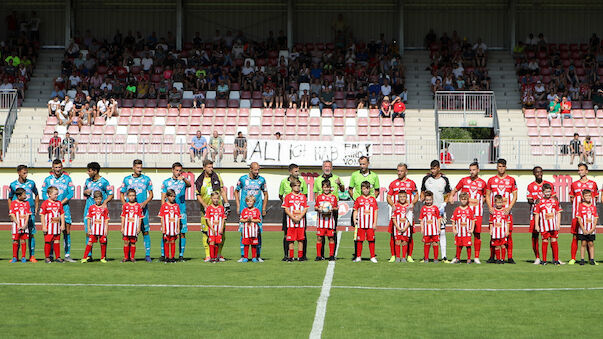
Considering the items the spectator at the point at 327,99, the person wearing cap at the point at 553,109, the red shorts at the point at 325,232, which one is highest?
the spectator at the point at 327,99

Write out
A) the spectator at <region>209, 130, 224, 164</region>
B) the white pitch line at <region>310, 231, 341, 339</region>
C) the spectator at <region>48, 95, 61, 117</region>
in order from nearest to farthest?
the white pitch line at <region>310, 231, 341, 339</region> → the spectator at <region>209, 130, 224, 164</region> → the spectator at <region>48, 95, 61, 117</region>

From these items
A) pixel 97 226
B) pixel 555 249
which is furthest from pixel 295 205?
pixel 555 249

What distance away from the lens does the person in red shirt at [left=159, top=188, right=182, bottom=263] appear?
16312mm

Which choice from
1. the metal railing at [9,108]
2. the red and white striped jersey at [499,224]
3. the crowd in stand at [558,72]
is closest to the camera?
the red and white striped jersey at [499,224]

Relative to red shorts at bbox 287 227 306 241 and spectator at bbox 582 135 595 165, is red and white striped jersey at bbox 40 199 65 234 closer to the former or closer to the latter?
red shorts at bbox 287 227 306 241

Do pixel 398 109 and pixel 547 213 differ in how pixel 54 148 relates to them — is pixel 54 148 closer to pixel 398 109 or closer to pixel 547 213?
pixel 398 109

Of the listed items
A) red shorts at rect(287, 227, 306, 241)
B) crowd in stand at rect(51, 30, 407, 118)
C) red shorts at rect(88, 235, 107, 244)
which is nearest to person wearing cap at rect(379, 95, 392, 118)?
crowd in stand at rect(51, 30, 407, 118)

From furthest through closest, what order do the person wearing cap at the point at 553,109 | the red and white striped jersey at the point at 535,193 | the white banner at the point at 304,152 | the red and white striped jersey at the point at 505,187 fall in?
the person wearing cap at the point at 553,109 → the white banner at the point at 304,152 → the red and white striped jersey at the point at 535,193 → the red and white striped jersey at the point at 505,187

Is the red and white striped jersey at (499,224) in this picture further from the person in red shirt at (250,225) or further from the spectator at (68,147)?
the spectator at (68,147)

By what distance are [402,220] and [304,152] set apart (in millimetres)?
14353

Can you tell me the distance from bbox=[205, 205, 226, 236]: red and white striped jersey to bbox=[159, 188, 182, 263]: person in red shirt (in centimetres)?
52

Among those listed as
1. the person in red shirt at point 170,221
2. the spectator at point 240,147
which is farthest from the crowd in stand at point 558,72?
the person in red shirt at point 170,221

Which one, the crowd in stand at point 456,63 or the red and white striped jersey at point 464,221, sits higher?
the crowd in stand at point 456,63

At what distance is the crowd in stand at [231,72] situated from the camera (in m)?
35.7
